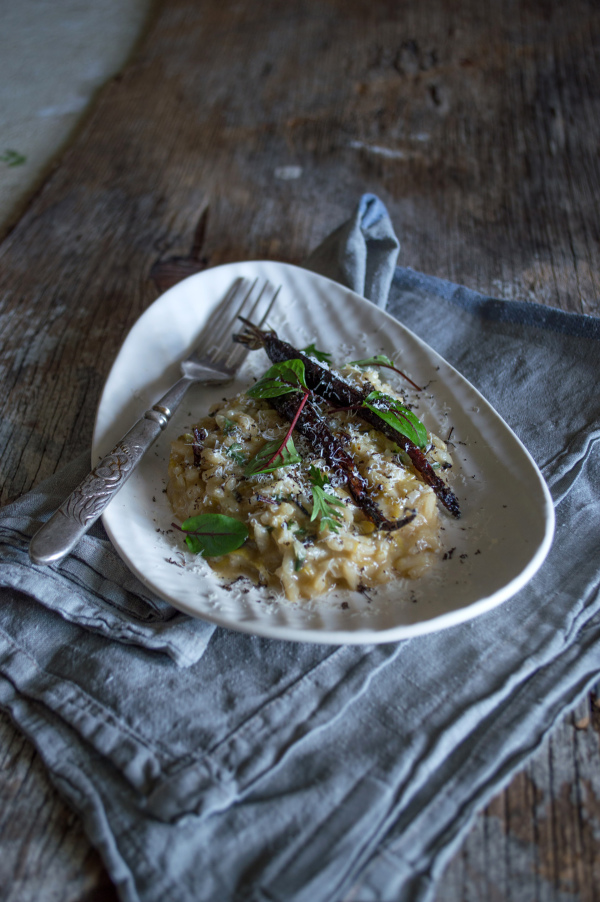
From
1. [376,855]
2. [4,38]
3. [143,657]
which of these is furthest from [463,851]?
[4,38]

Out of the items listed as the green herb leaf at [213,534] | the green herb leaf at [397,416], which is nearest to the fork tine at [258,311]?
the green herb leaf at [397,416]

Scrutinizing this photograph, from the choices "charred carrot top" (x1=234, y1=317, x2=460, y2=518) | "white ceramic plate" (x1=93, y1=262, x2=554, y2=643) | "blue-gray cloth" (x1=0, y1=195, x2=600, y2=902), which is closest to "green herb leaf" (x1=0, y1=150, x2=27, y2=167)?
"white ceramic plate" (x1=93, y1=262, x2=554, y2=643)

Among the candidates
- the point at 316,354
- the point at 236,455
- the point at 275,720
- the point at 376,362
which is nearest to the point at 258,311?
the point at 316,354

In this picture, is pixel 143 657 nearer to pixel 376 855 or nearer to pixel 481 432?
pixel 376 855

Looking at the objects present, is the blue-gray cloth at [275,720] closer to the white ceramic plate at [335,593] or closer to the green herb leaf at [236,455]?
the white ceramic plate at [335,593]

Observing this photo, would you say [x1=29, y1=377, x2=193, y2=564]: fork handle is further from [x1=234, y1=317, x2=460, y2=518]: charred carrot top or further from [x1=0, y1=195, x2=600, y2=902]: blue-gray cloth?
[x1=234, y1=317, x2=460, y2=518]: charred carrot top

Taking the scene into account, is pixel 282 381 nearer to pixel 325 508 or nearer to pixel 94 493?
pixel 325 508
